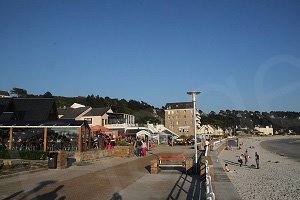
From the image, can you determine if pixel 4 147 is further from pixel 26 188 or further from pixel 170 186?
pixel 170 186

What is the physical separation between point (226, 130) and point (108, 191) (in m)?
179

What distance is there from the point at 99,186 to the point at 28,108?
84.8 feet

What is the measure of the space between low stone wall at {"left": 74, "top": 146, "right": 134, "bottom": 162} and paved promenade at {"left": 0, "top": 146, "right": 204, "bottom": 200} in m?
6.06

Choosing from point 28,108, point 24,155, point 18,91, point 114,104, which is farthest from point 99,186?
point 18,91

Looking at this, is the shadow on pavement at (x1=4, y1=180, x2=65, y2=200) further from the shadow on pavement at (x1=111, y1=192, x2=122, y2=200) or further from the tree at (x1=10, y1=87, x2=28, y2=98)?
the tree at (x1=10, y1=87, x2=28, y2=98)

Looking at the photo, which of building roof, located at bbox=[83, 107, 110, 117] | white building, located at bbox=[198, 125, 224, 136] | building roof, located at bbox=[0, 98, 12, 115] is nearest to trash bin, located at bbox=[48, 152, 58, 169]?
building roof, located at bbox=[0, 98, 12, 115]

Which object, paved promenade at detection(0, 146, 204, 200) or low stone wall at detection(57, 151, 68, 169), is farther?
low stone wall at detection(57, 151, 68, 169)

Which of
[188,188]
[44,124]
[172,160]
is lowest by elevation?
[188,188]

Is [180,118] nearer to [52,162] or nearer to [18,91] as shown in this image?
[52,162]

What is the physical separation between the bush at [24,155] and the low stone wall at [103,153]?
235 centimetres

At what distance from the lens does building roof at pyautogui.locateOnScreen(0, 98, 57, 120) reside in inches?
1328

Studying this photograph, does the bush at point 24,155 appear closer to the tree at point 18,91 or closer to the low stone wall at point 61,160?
the low stone wall at point 61,160

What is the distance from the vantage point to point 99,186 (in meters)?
12.3

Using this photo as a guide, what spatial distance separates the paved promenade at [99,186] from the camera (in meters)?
10.5
